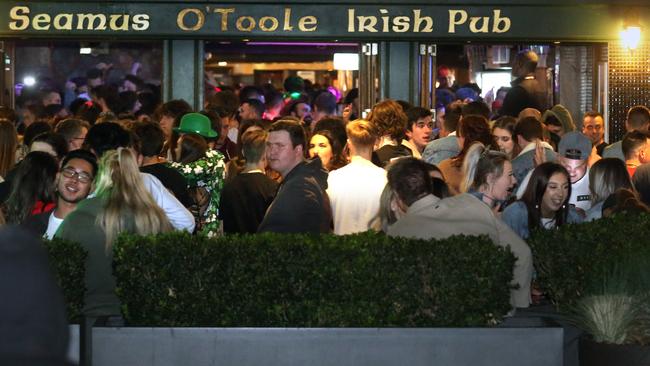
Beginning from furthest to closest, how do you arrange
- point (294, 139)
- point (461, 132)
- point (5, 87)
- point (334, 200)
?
point (5, 87) < point (461, 132) < point (334, 200) < point (294, 139)

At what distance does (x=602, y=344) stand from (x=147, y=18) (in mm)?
8674

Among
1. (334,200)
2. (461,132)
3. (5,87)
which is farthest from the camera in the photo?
(5,87)

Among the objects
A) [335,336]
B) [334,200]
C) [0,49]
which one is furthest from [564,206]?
[0,49]

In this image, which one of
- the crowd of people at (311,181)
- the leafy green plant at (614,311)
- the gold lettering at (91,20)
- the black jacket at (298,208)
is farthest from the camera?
the gold lettering at (91,20)

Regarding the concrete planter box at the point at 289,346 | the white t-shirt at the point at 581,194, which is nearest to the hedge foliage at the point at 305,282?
the concrete planter box at the point at 289,346

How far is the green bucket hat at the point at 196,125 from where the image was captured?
1138 centimetres

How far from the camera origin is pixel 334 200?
1009 cm

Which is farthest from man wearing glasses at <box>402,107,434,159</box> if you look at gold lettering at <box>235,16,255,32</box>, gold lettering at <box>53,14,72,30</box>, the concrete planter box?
the concrete planter box

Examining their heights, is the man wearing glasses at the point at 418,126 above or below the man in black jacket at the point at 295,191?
above

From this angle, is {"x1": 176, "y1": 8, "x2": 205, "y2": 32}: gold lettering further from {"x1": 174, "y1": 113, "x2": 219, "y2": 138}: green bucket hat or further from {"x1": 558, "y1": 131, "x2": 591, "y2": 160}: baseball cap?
{"x1": 558, "y1": 131, "x2": 591, "y2": 160}: baseball cap

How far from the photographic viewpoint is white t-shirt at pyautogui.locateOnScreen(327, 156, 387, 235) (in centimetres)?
1003

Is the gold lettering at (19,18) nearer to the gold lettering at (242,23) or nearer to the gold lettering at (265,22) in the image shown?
the gold lettering at (242,23)

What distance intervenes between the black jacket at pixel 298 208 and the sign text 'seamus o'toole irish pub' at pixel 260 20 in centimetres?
631

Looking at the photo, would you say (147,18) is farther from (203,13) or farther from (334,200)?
(334,200)
